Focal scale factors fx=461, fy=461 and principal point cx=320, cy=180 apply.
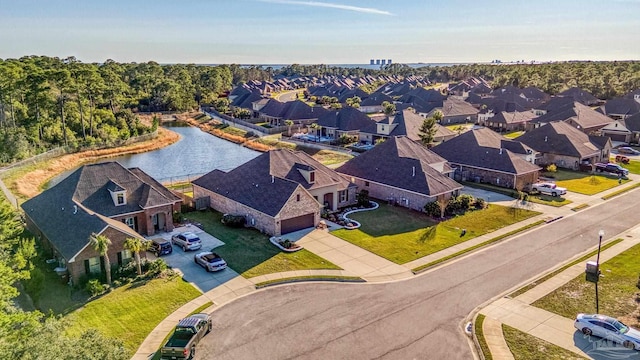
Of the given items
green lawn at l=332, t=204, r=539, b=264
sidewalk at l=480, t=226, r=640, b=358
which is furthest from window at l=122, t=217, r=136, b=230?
sidewalk at l=480, t=226, r=640, b=358

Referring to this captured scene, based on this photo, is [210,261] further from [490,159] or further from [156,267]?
[490,159]

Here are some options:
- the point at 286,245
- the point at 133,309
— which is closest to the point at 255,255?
the point at 286,245

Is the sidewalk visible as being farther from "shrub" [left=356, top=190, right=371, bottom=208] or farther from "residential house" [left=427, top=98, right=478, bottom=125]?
"residential house" [left=427, top=98, right=478, bottom=125]

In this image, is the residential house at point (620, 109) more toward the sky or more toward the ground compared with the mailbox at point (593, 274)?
more toward the sky

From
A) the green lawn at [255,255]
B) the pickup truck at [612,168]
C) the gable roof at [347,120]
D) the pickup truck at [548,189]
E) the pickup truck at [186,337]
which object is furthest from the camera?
the gable roof at [347,120]

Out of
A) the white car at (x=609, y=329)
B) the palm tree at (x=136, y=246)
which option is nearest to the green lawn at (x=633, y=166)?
the white car at (x=609, y=329)

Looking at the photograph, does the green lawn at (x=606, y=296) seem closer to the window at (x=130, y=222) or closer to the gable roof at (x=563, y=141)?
the window at (x=130, y=222)

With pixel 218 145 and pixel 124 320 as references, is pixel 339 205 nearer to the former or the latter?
pixel 124 320
